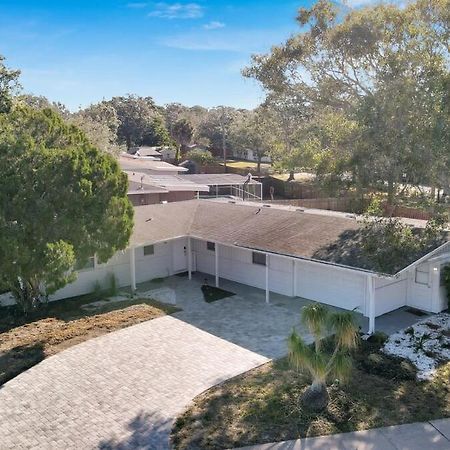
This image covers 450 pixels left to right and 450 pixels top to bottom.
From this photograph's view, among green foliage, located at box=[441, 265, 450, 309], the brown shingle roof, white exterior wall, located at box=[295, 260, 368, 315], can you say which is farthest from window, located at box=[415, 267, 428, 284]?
white exterior wall, located at box=[295, 260, 368, 315]

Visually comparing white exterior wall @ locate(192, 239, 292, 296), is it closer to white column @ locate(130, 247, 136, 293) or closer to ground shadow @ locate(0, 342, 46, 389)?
white column @ locate(130, 247, 136, 293)

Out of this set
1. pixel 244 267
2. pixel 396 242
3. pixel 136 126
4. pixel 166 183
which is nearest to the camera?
pixel 396 242

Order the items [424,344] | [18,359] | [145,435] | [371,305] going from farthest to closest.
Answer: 1. [371,305]
2. [424,344]
3. [18,359]
4. [145,435]

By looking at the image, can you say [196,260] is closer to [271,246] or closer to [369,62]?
[271,246]

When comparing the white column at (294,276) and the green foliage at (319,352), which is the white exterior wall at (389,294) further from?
the green foliage at (319,352)

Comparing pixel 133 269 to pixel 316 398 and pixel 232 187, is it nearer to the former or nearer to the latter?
pixel 316 398

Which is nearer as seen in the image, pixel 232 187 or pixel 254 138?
pixel 232 187

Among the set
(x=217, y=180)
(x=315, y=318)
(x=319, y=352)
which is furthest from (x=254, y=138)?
(x=319, y=352)

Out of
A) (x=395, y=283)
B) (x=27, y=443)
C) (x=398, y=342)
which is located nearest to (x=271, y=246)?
(x=395, y=283)
